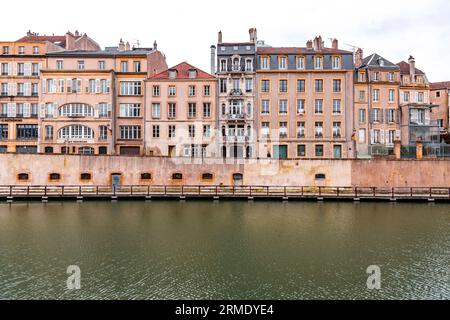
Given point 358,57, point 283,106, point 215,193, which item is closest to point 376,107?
A: point 358,57

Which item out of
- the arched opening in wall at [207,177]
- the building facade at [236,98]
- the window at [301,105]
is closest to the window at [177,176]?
the arched opening in wall at [207,177]

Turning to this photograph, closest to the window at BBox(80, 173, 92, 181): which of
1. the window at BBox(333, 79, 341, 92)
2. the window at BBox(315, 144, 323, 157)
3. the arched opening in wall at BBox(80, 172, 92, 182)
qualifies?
the arched opening in wall at BBox(80, 172, 92, 182)

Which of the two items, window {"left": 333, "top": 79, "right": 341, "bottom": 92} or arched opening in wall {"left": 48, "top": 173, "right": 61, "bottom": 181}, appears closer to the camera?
arched opening in wall {"left": 48, "top": 173, "right": 61, "bottom": 181}

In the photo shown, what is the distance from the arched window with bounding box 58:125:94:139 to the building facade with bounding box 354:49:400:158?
113ft

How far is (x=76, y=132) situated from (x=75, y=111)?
2672mm

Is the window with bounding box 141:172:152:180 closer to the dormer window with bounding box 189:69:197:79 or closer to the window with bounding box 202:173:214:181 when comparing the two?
the window with bounding box 202:173:214:181

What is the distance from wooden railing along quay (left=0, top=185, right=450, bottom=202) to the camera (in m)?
39.1

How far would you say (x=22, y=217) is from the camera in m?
29.2

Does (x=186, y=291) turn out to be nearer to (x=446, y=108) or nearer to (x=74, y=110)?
(x=74, y=110)

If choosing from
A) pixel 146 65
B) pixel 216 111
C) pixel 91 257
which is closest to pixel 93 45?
pixel 146 65

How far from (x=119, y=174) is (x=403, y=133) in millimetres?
36744

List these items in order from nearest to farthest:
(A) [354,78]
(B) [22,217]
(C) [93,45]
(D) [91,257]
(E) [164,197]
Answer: (D) [91,257]
(B) [22,217]
(E) [164,197]
(A) [354,78]
(C) [93,45]

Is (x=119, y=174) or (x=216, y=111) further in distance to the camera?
(x=216, y=111)

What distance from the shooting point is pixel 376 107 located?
52906 millimetres
